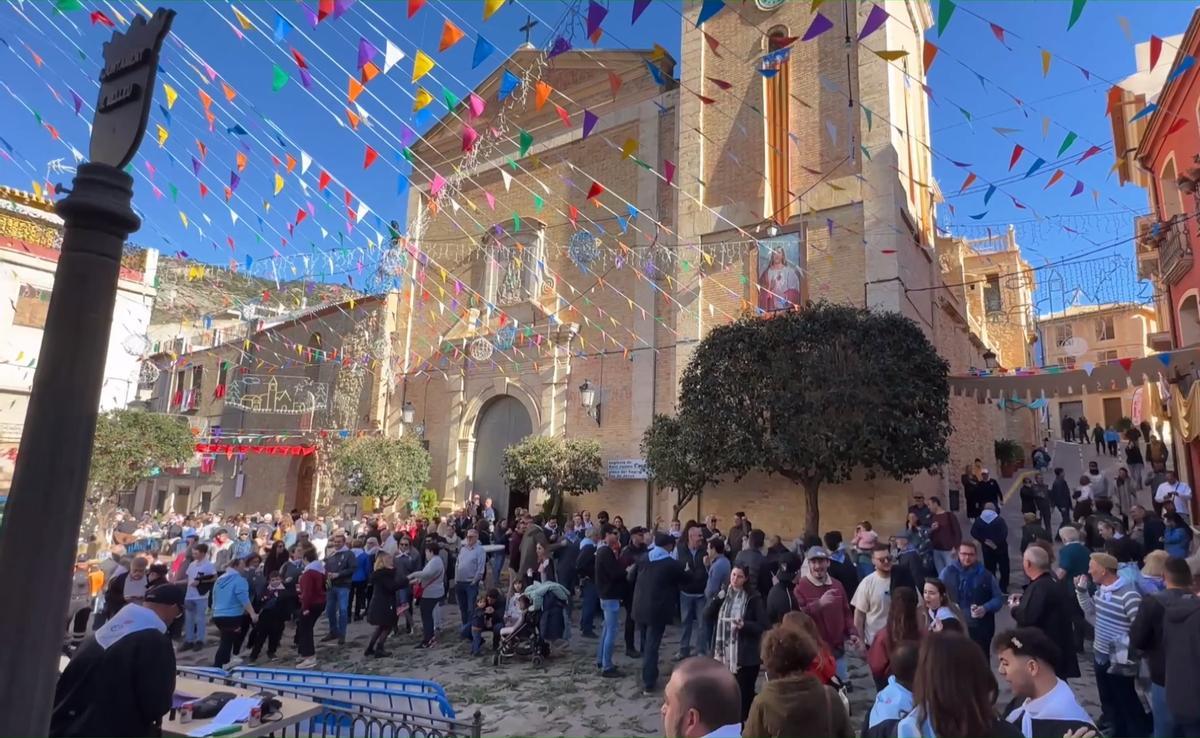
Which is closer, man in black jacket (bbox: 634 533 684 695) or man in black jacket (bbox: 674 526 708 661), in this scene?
man in black jacket (bbox: 634 533 684 695)

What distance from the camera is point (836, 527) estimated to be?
13.4 metres

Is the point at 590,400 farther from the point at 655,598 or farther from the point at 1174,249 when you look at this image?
the point at 1174,249

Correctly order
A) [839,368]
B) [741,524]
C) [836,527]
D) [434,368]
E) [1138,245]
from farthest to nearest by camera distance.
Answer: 1. [434,368]
2. [1138,245]
3. [836,527]
4. [839,368]
5. [741,524]

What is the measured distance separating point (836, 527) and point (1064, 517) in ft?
12.8

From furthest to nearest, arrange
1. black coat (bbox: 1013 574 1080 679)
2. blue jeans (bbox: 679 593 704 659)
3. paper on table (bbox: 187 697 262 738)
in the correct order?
blue jeans (bbox: 679 593 704 659)
black coat (bbox: 1013 574 1080 679)
paper on table (bbox: 187 697 262 738)

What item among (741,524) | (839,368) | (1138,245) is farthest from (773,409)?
(1138,245)

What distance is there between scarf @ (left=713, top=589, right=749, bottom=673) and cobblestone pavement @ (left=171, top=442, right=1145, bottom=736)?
3.12 ft

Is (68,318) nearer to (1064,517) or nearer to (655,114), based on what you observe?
(1064,517)

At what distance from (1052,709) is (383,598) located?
304 inches

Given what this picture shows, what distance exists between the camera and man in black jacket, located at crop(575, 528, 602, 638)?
896 centimetres

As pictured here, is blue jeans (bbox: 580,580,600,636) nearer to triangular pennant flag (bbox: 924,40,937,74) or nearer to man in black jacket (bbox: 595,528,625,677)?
man in black jacket (bbox: 595,528,625,677)

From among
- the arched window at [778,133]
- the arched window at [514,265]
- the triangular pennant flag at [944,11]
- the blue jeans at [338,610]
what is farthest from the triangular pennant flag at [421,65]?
the arched window at [514,265]

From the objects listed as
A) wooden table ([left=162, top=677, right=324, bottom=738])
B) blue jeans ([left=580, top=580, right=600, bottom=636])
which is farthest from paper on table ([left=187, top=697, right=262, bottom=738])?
blue jeans ([left=580, top=580, right=600, bottom=636])

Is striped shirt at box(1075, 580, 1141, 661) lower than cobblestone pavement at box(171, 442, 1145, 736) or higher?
higher
